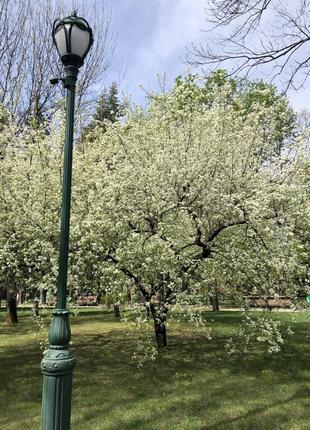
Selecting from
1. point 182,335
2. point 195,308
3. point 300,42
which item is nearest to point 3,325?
point 182,335

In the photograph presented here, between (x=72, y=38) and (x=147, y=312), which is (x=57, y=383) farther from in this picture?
(x=147, y=312)

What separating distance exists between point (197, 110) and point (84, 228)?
5220 mm

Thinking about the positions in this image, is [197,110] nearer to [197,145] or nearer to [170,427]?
[197,145]

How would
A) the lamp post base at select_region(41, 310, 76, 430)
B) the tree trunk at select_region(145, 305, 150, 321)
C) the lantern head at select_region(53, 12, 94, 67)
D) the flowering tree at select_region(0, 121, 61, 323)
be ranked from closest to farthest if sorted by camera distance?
the lamp post base at select_region(41, 310, 76, 430), the lantern head at select_region(53, 12, 94, 67), the tree trunk at select_region(145, 305, 150, 321), the flowering tree at select_region(0, 121, 61, 323)

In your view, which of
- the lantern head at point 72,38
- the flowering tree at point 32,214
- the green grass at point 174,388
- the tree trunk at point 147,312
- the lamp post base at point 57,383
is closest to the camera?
the lamp post base at point 57,383

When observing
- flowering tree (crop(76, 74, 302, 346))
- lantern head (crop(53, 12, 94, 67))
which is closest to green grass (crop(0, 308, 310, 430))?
flowering tree (crop(76, 74, 302, 346))

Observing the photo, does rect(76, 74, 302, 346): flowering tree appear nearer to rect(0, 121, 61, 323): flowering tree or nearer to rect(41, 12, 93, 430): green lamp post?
rect(0, 121, 61, 323): flowering tree

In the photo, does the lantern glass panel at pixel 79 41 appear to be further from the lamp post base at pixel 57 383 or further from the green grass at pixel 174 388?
the green grass at pixel 174 388

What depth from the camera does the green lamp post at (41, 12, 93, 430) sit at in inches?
158

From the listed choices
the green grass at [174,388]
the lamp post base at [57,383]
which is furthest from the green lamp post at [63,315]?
the green grass at [174,388]

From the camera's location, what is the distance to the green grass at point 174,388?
21.1ft

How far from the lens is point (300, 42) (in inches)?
239

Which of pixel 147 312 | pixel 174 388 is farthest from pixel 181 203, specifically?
pixel 174 388

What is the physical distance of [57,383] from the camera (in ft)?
13.2
